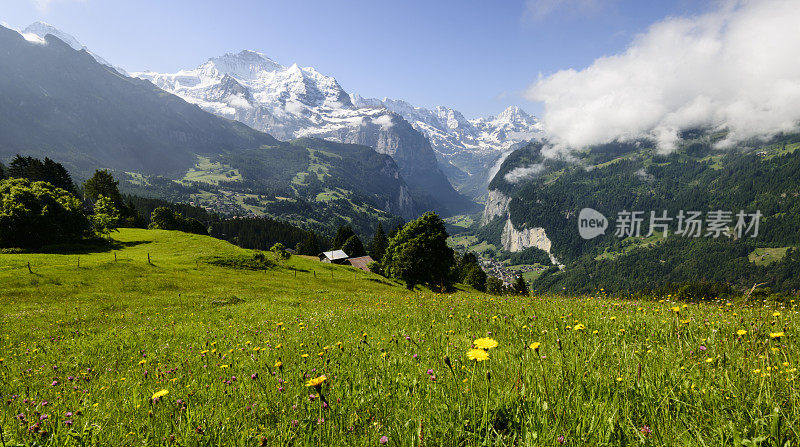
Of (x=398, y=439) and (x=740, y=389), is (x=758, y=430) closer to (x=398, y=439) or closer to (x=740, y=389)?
(x=740, y=389)

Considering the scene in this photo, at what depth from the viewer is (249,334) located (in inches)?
340

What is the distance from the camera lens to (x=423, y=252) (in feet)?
166

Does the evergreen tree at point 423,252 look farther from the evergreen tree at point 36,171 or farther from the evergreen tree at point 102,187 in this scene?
the evergreen tree at point 36,171

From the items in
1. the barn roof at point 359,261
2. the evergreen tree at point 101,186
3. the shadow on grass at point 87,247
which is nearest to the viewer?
the shadow on grass at point 87,247

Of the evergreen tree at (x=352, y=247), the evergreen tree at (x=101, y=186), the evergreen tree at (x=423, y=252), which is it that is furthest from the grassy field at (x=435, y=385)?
the evergreen tree at (x=101, y=186)

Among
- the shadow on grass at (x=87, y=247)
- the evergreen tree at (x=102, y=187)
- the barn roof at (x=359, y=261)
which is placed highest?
the evergreen tree at (x=102, y=187)

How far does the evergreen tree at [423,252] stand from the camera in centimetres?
5034

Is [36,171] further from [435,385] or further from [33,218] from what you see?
[435,385]

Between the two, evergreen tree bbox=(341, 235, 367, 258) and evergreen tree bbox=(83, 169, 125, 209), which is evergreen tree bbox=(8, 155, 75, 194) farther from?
evergreen tree bbox=(341, 235, 367, 258)

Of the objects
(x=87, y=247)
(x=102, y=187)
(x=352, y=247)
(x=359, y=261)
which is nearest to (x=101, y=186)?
(x=102, y=187)

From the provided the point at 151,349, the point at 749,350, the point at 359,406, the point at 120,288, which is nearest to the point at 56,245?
the point at 120,288

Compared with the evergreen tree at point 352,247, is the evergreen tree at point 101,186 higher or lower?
higher

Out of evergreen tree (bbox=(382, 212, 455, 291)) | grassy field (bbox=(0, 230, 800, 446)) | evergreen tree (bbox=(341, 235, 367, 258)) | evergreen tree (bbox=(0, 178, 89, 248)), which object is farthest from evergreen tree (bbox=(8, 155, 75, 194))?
grassy field (bbox=(0, 230, 800, 446))

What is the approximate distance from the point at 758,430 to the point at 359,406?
2894mm
